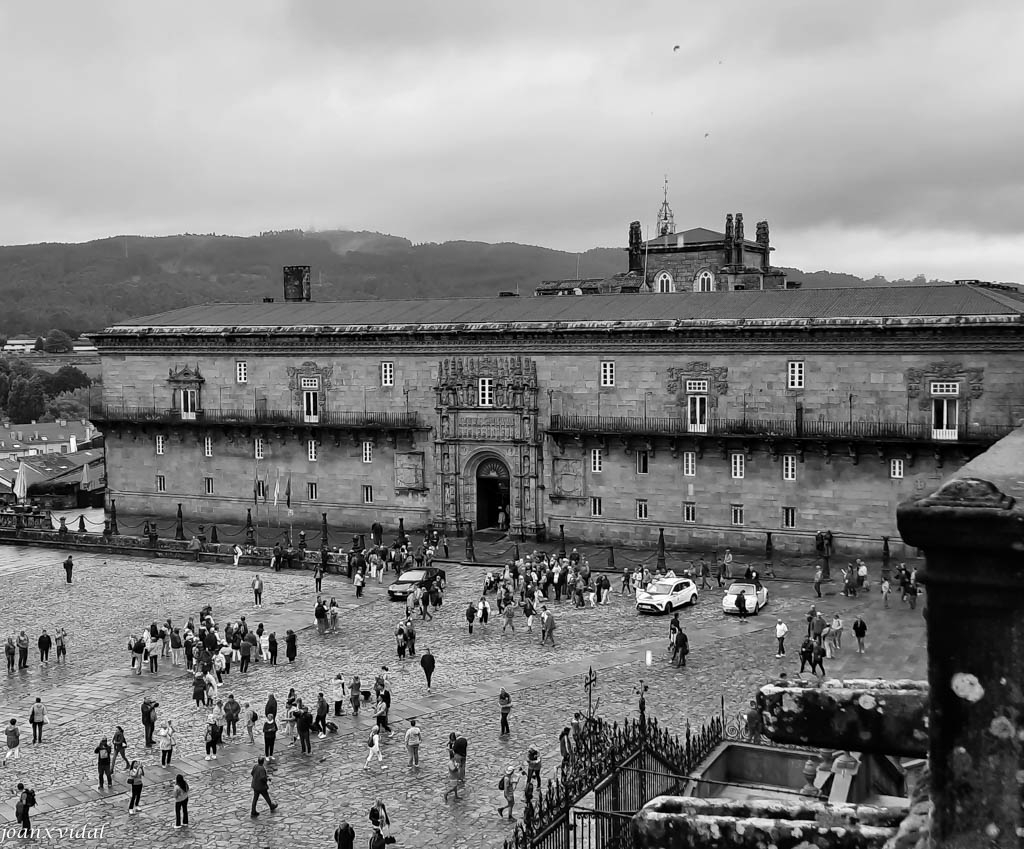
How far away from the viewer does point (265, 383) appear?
202 feet

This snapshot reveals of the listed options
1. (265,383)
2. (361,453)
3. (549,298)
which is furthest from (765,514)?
(265,383)

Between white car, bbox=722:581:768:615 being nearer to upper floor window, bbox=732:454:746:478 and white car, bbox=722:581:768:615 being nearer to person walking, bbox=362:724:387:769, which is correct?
upper floor window, bbox=732:454:746:478

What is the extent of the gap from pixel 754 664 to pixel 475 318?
29.3 m

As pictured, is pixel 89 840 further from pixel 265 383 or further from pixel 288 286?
pixel 288 286

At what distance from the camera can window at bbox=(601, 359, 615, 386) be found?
5400 cm

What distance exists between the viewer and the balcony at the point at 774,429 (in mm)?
46656

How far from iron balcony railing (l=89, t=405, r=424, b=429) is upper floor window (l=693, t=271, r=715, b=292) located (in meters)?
32.0

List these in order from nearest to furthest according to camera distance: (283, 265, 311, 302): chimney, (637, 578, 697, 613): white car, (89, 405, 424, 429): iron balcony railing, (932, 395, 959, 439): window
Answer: (637, 578, 697, 613): white car, (932, 395, 959, 439): window, (89, 405, 424, 429): iron balcony railing, (283, 265, 311, 302): chimney

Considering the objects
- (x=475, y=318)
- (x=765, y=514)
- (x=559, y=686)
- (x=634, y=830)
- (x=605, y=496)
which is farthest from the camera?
(x=475, y=318)

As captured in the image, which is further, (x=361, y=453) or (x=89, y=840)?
(x=361, y=453)

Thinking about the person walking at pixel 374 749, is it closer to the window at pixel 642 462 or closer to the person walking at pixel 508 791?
the person walking at pixel 508 791

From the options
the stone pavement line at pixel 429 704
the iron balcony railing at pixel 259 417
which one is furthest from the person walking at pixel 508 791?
the iron balcony railing at pixel 259 417

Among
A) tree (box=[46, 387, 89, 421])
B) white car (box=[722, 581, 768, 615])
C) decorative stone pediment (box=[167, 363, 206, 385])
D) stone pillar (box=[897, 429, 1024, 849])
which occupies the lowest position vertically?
white car (box=[722, 581, 768, 615])

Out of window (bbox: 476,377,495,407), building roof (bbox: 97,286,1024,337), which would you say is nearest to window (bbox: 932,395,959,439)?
building roof (bbox: 97,286,1024,337)
